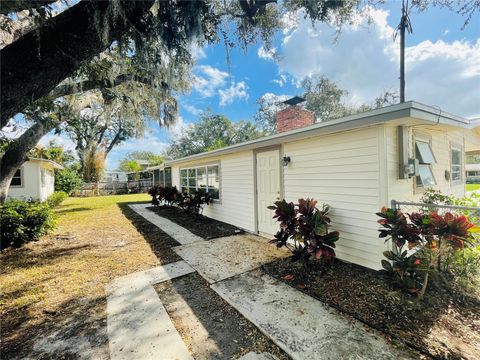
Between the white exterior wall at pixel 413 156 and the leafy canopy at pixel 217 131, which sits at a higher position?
the leafy canopy at pixel 217 131

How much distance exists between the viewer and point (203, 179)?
927 centimetres

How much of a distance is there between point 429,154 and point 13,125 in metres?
8.39

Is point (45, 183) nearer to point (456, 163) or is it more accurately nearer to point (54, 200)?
point (54, 200)

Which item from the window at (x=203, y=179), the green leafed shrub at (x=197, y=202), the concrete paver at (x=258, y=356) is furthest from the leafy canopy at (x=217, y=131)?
the concrete paver at (x=258, y=356)

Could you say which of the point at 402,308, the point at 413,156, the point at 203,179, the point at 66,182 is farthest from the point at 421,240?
the point at 66,182

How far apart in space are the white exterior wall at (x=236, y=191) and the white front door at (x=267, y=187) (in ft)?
0.90

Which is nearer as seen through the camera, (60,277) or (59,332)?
(59,332)

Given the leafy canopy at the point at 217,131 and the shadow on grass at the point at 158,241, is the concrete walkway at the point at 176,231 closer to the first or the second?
the shadow on grass at the point at 158,241

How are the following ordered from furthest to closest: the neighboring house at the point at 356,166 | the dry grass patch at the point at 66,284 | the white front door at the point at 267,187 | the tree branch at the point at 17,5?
the white front door at the point at 267,187 → the neighboring house at the point at 356,166 → the dry grass patch at the point at 66,284 → the tree branch at the point at 17,5

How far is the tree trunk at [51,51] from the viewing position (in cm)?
212

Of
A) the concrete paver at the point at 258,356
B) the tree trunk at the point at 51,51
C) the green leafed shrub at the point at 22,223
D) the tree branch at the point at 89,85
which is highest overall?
the tree branch at the point at 89,85

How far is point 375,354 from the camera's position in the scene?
78.7 inches

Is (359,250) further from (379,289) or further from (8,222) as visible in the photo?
(8,222)

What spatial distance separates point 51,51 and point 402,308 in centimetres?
471
